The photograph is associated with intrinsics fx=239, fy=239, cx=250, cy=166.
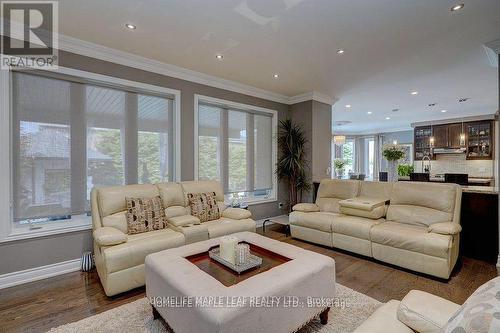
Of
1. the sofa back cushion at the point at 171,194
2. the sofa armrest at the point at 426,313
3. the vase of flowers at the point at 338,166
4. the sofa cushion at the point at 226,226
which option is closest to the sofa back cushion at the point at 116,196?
the sofa back cushion at the point at 171,194

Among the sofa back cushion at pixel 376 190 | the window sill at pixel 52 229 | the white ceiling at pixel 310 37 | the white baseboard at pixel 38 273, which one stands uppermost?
the white ceiling at pixel 310 37

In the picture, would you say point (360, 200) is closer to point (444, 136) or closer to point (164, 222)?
point (164, 222)

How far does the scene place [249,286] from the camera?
1.53 metres

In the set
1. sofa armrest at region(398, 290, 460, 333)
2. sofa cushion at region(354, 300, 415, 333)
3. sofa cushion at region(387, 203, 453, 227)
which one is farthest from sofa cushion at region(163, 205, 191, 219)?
sofa cushion at region(387, 203, 453, 227)

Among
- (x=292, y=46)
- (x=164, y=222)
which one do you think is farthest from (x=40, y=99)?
(x=292, y=46)

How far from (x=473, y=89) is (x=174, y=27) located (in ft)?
19.1

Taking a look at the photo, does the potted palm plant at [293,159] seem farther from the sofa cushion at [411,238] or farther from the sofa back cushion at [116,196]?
the sofa back cushion at [116,196]

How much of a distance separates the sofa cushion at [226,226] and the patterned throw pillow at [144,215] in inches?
24.2

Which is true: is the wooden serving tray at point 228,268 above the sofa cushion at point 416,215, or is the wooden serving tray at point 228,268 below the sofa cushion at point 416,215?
below

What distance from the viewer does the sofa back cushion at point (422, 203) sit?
3092 millimetres

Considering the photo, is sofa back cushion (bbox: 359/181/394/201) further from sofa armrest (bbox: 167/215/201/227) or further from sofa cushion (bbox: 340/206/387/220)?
sofa armrest (bbox: 167/215/201/227)

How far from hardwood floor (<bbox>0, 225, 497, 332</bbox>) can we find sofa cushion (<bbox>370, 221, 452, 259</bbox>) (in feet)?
1.05

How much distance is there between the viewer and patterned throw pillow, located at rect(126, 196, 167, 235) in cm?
286

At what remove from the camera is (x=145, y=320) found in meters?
1.99
